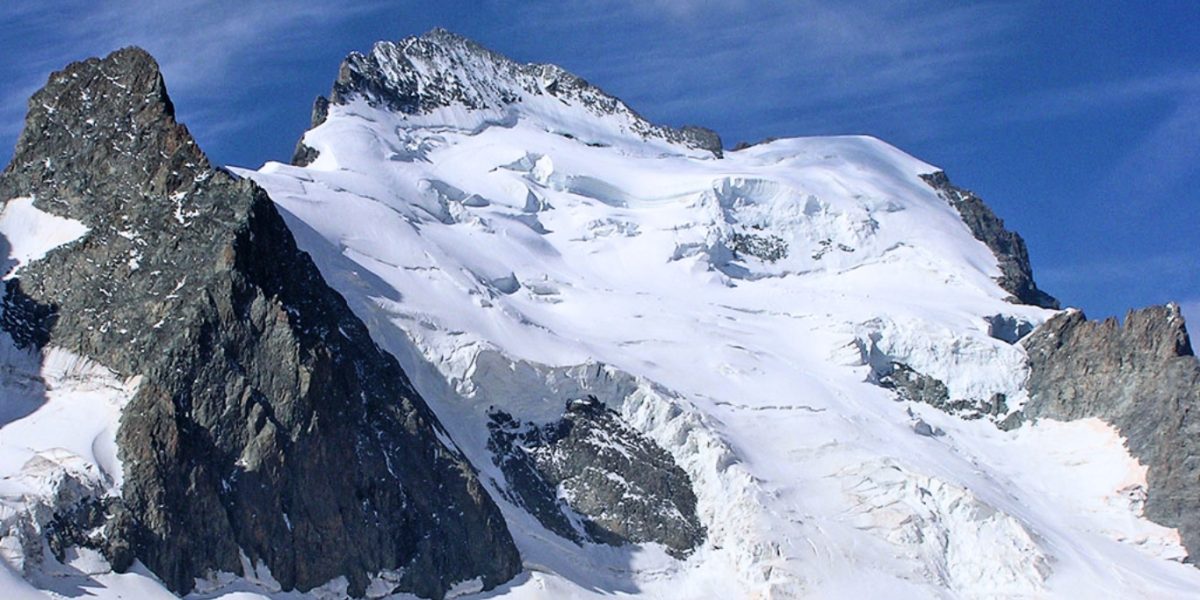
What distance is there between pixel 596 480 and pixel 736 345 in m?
21.3

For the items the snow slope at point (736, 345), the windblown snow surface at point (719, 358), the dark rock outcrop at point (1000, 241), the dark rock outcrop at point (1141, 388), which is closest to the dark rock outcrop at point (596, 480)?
the windblown snow surface at point (719, 358)

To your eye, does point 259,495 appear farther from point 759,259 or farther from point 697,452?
point 759,259

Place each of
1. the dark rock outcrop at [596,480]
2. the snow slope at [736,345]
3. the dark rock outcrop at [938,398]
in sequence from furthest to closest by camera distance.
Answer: the dark rock outcrop at [938,398], the snow slope at [736,345], the dark rock outcrop at [596,480]

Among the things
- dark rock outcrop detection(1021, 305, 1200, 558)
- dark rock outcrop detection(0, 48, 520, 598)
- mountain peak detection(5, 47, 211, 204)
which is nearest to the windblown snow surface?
dark rock outcrop detection(1021, 305, 1200, 558)

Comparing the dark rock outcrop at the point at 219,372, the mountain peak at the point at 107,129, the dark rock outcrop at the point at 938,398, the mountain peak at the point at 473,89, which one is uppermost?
the mountain peak at the point at 473,89

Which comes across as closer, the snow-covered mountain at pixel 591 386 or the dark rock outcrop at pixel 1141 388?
the snow-covered mountain at pixel 591 386

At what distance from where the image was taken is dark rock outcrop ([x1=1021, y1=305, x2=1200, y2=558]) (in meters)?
113

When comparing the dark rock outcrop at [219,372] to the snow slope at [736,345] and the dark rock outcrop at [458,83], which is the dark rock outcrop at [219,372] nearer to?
the snow slope at [736,345]

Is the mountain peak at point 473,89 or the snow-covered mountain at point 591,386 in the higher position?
the mountain peak at point 473,89

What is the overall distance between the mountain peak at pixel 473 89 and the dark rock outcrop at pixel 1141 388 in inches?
1963

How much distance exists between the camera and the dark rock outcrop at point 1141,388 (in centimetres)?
11344

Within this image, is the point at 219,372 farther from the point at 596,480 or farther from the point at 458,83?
the point at 458,83

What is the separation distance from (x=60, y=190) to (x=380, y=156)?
4245 cm

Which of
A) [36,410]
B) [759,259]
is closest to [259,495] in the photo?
[36,410]
